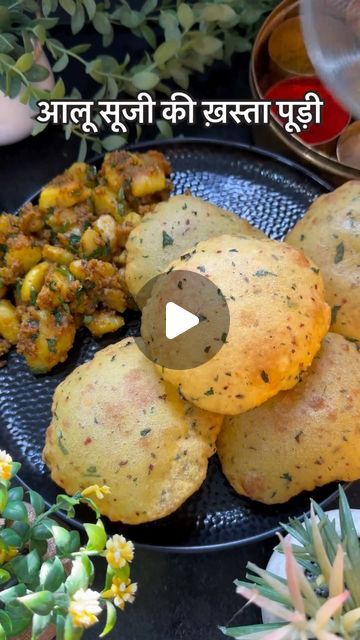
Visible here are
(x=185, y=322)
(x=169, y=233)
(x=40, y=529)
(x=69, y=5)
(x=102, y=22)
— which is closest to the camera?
(x=40, y=529)

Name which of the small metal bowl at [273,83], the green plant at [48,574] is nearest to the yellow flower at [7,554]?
the green plant at [48,574]

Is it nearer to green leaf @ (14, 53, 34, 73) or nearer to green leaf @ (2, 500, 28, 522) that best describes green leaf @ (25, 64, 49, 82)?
green leaf @ (14, 53, 34, 73)

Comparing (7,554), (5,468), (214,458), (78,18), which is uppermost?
(78,18)

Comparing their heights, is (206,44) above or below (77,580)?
above

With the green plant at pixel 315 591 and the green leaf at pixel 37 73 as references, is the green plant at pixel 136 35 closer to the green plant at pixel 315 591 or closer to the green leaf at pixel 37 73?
the green leaf at pixel 37 73

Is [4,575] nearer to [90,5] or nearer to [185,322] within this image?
[185,322]

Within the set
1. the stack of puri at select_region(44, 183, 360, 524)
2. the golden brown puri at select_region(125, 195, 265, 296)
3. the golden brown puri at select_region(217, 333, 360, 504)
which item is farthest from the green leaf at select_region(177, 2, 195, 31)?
the golden brown puri at select_region(217, 333, 360, 504)

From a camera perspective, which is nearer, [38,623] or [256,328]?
[38,623]

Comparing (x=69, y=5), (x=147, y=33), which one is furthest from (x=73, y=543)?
(x=147, y=33)
